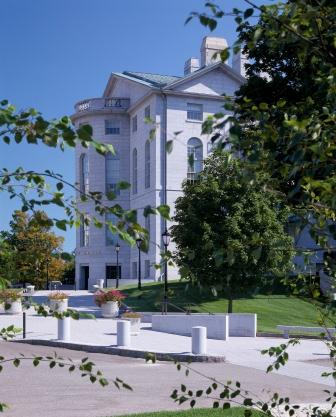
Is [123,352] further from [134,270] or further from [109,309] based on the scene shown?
[134,270]

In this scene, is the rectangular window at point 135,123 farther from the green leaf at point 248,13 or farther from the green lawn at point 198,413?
the green leaf at point 248,13

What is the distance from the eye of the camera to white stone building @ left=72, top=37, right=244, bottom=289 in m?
59.7

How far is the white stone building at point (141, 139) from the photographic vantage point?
59.7 meters

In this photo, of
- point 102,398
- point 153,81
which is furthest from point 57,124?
point 153,81

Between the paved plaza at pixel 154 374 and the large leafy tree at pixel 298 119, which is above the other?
the large leafy tree at pixel 298 119

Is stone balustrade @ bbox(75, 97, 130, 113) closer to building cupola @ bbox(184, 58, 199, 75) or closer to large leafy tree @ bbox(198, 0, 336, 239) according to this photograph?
building cupola @ bbox(184, 58, 199, 75)

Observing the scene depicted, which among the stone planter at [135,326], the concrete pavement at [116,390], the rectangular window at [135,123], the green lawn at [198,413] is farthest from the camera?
the rectangular window at [135,123]

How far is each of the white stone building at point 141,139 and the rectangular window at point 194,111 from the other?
0.09m

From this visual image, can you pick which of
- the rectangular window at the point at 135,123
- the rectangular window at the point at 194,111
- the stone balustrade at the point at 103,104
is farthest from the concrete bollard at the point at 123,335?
the stone balustrade at the point at 103,104

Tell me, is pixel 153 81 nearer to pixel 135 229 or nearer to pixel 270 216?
pixel 270 216

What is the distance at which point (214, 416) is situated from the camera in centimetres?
973

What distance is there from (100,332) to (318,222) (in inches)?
915

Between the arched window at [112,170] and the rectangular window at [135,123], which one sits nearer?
the rectangular window at [135,123]

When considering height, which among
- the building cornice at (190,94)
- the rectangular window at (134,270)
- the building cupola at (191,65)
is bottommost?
the rectangular window at (134,270)
